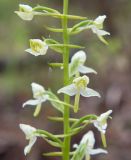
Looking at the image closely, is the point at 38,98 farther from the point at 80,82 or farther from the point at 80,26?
the point at 80,26

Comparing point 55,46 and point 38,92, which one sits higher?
point 55,46

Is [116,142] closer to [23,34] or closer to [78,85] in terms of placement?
[78,85]

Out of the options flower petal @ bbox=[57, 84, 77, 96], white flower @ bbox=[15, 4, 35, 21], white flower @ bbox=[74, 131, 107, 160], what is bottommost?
white flower @ bbox=[74, 131, 107, 160]

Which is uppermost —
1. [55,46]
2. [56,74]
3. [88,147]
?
[55,46]

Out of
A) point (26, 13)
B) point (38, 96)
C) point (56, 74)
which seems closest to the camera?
point (26, 13)

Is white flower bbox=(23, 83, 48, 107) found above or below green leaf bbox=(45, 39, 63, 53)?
below

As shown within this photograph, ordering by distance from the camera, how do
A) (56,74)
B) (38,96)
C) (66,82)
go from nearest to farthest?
(66,82), (38,96), (56,74)

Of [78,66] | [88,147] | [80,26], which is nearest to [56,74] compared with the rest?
[88,147]

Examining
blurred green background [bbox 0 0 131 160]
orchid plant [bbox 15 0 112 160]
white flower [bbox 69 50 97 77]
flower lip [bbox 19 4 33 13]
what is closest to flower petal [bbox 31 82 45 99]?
orchid plant [bbox 15 0 112 160]

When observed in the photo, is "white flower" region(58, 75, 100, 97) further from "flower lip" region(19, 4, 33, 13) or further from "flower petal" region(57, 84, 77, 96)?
"flower lip" region(19, 4, 33, 13)
